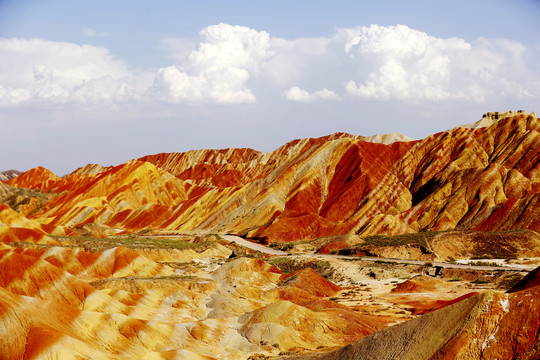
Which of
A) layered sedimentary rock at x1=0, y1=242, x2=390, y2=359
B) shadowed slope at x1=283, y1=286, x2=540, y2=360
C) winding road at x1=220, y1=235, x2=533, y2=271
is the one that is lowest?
winding road at x1=220, y1=235, x2=533, y2=271

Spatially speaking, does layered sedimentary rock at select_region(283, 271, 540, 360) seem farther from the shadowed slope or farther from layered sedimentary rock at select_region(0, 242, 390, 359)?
layered sedimentary rock at select_region(0, 242, 390, 359)

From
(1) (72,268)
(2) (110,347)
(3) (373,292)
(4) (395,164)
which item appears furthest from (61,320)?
(4) (395,164)

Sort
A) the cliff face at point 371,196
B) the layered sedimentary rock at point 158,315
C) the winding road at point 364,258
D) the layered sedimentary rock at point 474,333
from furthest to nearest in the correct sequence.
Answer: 1. the cliff face at point 371,196
2. the winding road at point 364,258
3. the layered sedimentary rock at point 158,315
4. the layered sedimentary rock at point 474,333

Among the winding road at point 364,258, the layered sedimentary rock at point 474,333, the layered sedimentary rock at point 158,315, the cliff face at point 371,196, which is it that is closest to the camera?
the layered sedimentary rock at point 474,333

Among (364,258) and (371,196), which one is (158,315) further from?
(371,196)

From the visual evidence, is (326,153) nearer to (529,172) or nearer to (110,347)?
(529,172)

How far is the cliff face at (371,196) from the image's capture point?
98.6m

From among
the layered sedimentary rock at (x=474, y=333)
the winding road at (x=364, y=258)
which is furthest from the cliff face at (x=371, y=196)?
the layered sedimentary rock at (x=474, y=333)

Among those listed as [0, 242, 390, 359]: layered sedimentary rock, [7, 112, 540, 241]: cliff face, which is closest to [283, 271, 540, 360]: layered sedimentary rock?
[0, 242, 390, 359]: layered sedimentary rock

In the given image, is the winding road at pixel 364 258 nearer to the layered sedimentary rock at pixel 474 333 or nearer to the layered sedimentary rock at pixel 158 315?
the layered sedimentary rock at pixel 158 315

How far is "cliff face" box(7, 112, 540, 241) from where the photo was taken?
98.6m

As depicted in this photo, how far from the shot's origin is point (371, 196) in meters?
115

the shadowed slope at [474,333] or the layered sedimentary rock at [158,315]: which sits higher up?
the shadowed slope at [474,333]

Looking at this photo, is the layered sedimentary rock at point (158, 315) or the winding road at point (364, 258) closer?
the layered sedimentary rock at point (158, 315)
